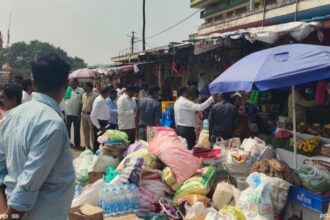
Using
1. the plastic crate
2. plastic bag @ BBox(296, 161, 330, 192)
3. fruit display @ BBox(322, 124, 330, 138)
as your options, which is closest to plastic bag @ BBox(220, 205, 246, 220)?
the plastic crate

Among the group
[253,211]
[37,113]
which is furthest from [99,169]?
[37,113]

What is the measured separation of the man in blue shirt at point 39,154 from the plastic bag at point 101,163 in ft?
11.7

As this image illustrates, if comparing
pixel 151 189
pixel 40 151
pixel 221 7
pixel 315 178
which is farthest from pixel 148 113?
pixel 221 7

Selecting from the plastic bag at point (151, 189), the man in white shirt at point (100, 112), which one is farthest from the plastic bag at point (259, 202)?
the man in white shirt at point (100, 112)

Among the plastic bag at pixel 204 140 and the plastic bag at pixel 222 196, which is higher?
the plastic bag at pixel 204 140

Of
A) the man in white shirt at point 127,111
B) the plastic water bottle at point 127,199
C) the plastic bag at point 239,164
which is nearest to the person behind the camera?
the plastic water bottle at point 127,199

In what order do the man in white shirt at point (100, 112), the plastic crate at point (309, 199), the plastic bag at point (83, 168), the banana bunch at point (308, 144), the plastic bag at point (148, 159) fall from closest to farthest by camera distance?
1. the plastic crate at point (309, 199)
2. the plastic bag at point (148, 159)
3. the banana bunch at point (308, 144)
4. the plastic bag at point (83, 168)
5. the man in white shirt at point (100, 112)

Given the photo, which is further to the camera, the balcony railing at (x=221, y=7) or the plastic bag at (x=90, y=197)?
the balcony railing at (x=221, y=7)

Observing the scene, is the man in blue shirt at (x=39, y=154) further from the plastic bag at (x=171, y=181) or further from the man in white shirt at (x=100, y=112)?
the man in white shirt at (x=100, y=112)

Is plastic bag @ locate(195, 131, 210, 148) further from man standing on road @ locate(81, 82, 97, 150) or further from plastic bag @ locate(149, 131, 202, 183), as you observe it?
man standing on road @ locate(81, 82, 97, 150)

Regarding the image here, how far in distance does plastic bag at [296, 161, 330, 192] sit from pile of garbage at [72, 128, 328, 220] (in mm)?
103

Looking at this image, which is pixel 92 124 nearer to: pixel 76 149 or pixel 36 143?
pixel 76 149

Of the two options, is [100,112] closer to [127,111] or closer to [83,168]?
[127,111]

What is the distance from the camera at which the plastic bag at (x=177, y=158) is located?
5.10 m
